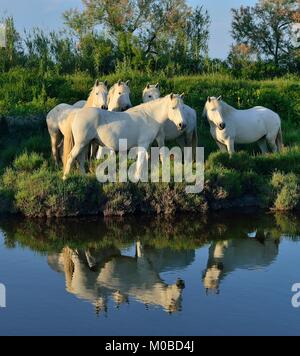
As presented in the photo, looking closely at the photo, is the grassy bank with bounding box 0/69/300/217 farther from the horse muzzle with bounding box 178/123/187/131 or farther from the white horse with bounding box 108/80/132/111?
the white horse with bounding box 108/80/132/111

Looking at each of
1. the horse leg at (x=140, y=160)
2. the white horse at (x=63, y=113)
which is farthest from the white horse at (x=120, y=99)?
the horse leg at (x=140, y=160)

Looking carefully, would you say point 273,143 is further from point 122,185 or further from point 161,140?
point 122,185

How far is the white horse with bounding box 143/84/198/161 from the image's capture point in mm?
14422

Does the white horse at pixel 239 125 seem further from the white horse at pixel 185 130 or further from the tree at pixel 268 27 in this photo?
the tree at pixel 268 27

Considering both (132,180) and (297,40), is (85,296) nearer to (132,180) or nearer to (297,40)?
(132,180)

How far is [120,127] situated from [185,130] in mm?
1835

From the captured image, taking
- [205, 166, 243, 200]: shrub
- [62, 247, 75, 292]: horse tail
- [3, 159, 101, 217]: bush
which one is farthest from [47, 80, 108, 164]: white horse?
[62, 247, 75, 292]: horse tail

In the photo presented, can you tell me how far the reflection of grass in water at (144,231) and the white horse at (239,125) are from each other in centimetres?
259

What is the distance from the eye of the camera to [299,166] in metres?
14.9

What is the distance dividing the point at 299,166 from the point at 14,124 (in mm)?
7028

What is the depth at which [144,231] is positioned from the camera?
12.2 meters

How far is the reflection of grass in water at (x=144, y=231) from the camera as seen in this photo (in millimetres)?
11555

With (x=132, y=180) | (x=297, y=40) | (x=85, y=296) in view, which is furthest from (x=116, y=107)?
(x=297, y=40)

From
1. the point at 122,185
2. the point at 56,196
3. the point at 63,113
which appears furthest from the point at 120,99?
the point at 56,196
